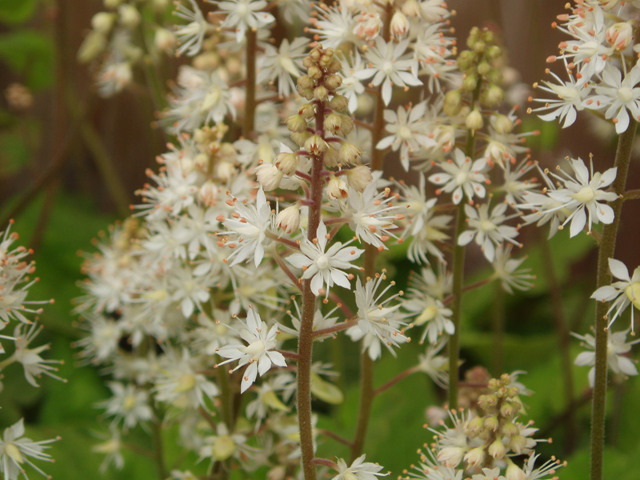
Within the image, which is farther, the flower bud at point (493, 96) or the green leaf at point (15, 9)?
the green leaf at point (15, 9)

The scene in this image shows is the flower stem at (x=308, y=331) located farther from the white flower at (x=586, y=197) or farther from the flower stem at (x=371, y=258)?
the white flower at (x=586, y=197)

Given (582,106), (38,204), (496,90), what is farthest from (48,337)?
(582,106)

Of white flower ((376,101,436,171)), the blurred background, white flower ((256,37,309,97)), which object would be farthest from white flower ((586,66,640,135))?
the blurred background

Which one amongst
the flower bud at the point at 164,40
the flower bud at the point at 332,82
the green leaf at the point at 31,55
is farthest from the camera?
the green leaf at the point at 31,55

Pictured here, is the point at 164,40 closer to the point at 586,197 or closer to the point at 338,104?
the point at 338,104

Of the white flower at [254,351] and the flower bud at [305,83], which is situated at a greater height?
the flower bud at [305,83]

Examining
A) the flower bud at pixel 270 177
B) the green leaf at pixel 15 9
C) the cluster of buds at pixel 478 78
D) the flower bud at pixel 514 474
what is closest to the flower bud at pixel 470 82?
the cluster of buds at pixel 478 78

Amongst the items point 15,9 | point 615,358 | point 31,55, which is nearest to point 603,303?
point 615,358
